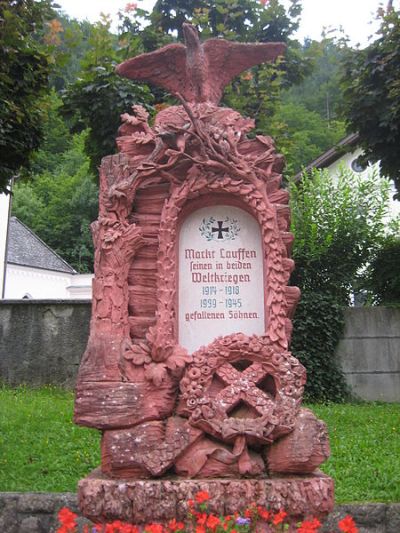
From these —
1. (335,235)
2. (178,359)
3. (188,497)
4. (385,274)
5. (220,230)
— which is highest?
(335,235)

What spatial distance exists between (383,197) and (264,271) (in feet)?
29.2

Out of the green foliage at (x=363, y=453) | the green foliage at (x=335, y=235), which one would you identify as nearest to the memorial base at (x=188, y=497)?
the green foliage at (x=363, y=453)

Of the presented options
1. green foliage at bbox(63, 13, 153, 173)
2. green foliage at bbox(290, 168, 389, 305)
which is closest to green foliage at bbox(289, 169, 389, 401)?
green foliage at bbox(290, 168, 389, 305)

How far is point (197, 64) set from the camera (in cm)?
422

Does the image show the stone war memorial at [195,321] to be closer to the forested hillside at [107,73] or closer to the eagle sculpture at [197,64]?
the eagle sculpture at [197,64]

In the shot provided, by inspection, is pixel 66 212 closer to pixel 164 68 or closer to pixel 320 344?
pixel 320 344

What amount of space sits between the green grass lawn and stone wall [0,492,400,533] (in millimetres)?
234

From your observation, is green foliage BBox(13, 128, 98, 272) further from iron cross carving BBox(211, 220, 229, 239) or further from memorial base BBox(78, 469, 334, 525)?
memorial base BBox(78, 469, 334, 525)

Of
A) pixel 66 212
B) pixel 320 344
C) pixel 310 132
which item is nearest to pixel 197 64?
pixel 320 344

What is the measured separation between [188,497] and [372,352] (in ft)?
25.1

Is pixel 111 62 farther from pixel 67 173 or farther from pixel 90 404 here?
pixel 67 173

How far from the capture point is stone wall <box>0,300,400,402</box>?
993cm

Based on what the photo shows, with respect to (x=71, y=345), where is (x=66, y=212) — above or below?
above

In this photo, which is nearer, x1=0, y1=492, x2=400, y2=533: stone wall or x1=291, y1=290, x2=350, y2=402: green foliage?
x1=0, y1=492, x2=400, y2=533: stone wall
